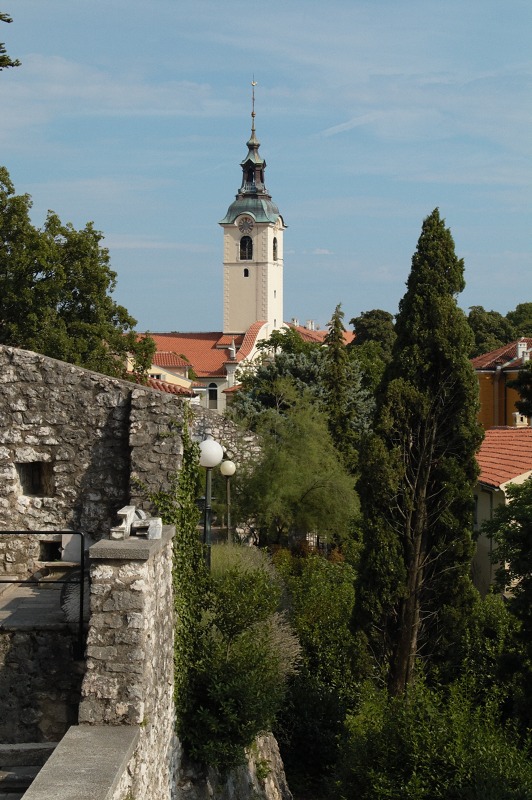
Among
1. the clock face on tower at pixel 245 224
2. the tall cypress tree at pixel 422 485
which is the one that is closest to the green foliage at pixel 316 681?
the tall cypress tree at pixel 422 485

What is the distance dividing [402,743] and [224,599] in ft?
7.06

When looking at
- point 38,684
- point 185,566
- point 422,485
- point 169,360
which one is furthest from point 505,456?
point 169,360

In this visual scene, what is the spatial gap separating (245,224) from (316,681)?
8794 centimetres

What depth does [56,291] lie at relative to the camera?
30453mm

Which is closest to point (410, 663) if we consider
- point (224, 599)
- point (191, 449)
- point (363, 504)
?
point (363, 504)

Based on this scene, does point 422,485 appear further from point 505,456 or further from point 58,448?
point 505,456

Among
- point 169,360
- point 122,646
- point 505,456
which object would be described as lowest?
point 122,646

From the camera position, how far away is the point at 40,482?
10305 millimetres

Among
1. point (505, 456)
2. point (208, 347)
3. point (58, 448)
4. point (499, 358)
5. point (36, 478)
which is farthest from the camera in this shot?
point (208, 347)

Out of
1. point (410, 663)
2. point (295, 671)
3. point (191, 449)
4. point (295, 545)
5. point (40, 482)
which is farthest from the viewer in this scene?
point (295, 545)

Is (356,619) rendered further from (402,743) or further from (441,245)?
(441,245)

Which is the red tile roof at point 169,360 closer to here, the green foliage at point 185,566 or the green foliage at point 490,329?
the green foliage at point 490,329

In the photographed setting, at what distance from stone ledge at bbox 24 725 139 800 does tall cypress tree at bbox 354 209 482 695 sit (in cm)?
761

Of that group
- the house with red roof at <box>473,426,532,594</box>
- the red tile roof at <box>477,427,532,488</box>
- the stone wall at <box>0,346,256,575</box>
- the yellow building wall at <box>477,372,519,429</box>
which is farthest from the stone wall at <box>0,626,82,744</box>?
the yellow building wall at <box>477,372,519,429</box>
